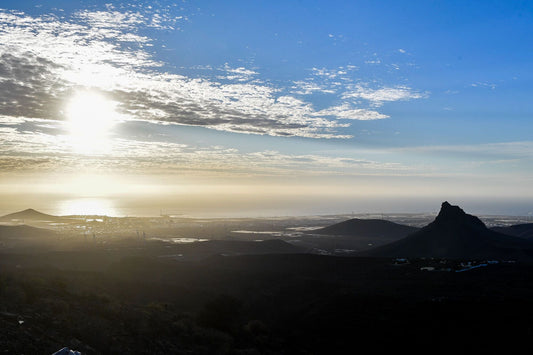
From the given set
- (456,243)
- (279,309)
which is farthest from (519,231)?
(279,309)

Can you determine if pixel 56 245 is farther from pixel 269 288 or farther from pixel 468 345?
pixel 468 345

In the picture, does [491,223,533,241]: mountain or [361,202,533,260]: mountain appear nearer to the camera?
[361,202,533,260]: mountain

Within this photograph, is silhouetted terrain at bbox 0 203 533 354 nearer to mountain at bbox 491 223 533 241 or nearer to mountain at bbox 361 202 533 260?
mountain at bbox 361 202 533 260

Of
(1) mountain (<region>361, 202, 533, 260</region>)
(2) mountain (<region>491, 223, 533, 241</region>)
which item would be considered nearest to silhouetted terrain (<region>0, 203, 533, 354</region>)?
(1) mountain (<region>361, 202, 533, 260</region>)

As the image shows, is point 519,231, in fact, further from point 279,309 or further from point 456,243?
point 279,309

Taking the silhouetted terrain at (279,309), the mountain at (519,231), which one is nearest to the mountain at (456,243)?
the silhouetted terrain at (279,309)

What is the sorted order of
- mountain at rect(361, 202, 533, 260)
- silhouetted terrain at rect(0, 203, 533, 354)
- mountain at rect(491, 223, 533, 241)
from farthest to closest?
1. mountain at rect(491, 223, 533, 241)
2. mountain at rect(361, 202, 533, 260)
3. silhouetted terrain at rect(0, 203, 533, 354)

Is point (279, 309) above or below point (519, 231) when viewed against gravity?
below

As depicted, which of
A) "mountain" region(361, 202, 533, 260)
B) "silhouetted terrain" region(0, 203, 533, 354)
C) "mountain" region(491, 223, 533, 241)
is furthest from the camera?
"mountain" region(491, 223, 533, 241)
